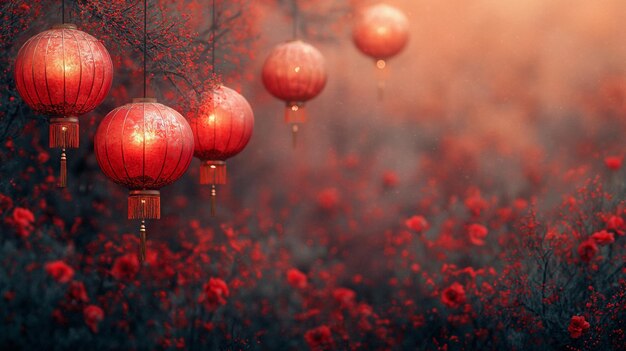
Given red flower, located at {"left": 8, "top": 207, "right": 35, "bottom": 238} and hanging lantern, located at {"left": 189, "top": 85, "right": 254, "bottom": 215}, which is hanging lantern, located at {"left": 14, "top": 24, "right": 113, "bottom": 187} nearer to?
hanging lantern, located at {"left": 189, "top": 85, "right": 254, "bottom": 215}

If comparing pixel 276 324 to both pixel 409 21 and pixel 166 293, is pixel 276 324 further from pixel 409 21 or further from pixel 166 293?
pixel 409 21

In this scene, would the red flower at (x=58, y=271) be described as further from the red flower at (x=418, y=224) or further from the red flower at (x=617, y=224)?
the red flower at (x=617, y=224)

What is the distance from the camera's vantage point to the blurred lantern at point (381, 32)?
18.8 feet

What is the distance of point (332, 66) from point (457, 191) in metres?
1.20

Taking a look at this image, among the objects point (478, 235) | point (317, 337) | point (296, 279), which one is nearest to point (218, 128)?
point (296, 279)

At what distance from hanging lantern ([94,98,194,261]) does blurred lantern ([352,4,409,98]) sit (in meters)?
2.13

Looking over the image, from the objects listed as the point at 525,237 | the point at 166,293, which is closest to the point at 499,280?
the point at 525,237

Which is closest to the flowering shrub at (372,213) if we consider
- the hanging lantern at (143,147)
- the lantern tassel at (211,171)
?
the lantern tassel at (211,171)

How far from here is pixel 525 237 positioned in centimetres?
573

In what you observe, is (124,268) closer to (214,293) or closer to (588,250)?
(214,293)

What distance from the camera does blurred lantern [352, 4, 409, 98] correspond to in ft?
18.8

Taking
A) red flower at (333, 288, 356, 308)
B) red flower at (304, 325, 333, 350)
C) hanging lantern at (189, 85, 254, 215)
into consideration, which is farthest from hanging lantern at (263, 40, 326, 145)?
red flower at (304, 325, 333, 350)

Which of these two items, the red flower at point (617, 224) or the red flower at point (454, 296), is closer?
the red flower at point (617, 224)

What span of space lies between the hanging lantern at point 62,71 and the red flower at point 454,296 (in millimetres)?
2742
